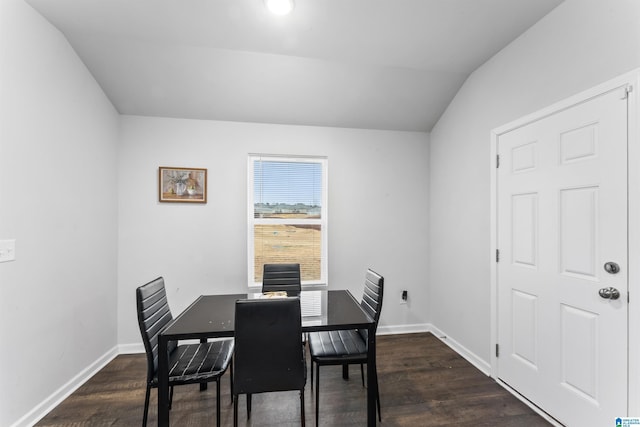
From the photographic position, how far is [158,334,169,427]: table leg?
1.58 m

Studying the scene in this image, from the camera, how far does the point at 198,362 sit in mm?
1823

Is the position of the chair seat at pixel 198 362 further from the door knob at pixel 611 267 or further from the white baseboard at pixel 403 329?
the door knob at pixel 611 267

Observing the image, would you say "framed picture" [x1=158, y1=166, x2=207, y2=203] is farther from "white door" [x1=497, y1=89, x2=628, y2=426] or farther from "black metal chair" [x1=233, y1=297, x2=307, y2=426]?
"white door" [x1=497, y1=89, x2=628, y2=426]

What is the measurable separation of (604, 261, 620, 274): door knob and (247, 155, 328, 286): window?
7.50 ft

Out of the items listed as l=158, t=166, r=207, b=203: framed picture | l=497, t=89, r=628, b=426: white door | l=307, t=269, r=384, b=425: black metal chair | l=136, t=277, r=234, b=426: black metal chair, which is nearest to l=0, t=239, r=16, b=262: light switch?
l=136, t=277, r=234, b=426: black metal chair

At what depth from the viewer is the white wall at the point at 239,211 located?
2934 millimetres

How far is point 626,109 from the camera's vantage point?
1.50 m

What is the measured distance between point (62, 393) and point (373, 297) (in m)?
2.42

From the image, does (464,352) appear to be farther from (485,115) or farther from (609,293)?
(485,115)

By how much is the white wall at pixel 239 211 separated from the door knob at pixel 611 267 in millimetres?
1918

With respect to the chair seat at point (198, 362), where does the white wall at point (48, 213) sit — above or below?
above

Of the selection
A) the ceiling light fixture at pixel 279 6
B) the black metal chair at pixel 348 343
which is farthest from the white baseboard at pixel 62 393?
the ceiling light fixture at pixel 279 6

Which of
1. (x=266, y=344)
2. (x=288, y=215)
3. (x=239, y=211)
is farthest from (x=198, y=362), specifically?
(x=288, y=215)

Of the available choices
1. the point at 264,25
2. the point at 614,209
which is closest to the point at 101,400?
the point at 264,25
